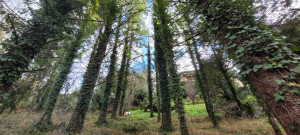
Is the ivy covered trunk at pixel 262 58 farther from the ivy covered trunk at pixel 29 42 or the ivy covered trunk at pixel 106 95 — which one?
the ivy covered trunk at pixel 106 95

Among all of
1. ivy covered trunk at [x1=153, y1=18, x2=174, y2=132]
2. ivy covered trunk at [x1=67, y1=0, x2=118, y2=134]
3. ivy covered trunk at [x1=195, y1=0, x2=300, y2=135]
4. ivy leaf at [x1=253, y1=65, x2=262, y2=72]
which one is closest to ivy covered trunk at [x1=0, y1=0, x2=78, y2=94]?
ivy covered trunk at [x1=67, y1=0, x2=118, y2=134]

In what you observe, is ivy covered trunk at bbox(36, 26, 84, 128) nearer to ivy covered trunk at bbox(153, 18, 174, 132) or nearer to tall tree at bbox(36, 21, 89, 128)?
tall tree at bbox(36, 21, 89, 128)

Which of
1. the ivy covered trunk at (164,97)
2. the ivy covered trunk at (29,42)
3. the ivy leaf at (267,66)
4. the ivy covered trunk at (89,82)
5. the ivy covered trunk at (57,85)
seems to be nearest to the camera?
the ivy leaf at (267,66)

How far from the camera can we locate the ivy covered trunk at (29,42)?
121 inches

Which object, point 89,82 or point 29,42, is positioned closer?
point 29,42

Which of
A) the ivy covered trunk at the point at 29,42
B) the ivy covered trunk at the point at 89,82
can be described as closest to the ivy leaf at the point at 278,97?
the ivy covered trunk at the point at 89,82

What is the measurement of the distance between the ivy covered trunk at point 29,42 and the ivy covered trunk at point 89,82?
5.38 ft

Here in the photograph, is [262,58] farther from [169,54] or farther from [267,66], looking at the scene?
[169,54]

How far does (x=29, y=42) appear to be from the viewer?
11.5 feet

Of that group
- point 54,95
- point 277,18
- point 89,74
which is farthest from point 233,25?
point 54,95

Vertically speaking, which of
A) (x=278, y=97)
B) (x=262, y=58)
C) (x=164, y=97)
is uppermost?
(x=262, y=58)

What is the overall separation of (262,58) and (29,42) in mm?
6152

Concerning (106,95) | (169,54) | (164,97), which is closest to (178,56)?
(169,54)

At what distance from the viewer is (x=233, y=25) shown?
1.98 meters
